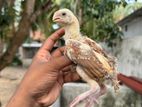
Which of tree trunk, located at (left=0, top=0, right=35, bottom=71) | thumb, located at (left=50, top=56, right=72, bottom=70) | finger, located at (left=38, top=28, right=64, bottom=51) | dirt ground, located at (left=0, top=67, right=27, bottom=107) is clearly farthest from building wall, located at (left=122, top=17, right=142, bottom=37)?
thumb, located at (left=50, top=56, right=72, bottom=70)

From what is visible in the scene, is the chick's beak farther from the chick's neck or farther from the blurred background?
the blurred background

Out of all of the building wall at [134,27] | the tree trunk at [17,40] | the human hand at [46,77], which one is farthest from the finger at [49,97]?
the building wall at [134,27]

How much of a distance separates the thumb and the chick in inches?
1.3

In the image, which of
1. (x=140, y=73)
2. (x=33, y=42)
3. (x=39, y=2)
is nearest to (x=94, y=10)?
(x=39, y=2)

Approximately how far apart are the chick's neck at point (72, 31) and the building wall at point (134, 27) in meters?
8.95

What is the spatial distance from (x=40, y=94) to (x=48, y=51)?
26cm

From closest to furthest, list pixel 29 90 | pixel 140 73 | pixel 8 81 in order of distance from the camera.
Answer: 1. pixel 29 90
2. pixel 140 73
3. pixel 8 81

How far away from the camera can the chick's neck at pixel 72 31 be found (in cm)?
231

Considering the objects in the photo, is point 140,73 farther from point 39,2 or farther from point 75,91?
point 39,2

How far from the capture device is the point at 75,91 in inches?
217

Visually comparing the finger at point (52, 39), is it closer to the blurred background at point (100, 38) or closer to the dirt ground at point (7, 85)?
the blurred background at point (100, 38)

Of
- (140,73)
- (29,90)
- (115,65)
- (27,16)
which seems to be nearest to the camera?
(115,65)

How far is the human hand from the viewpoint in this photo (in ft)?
8.04

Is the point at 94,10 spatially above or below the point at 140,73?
above
